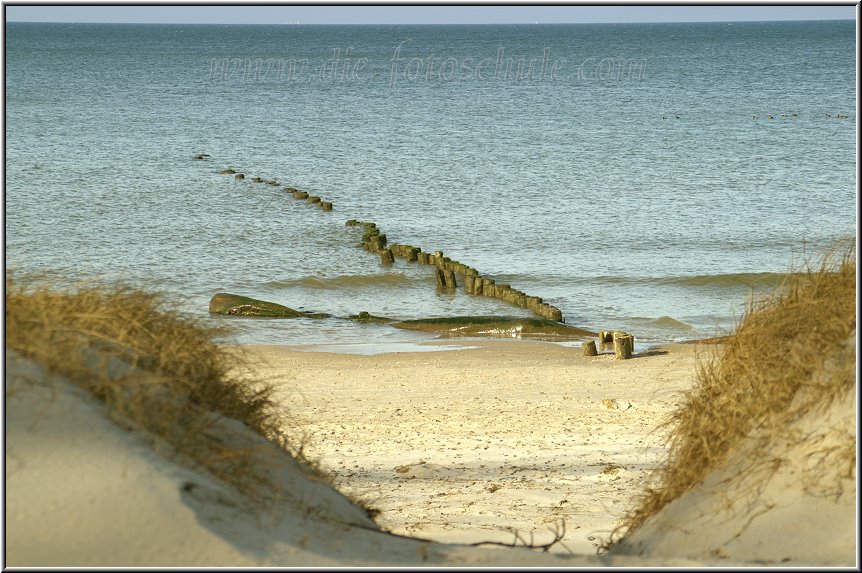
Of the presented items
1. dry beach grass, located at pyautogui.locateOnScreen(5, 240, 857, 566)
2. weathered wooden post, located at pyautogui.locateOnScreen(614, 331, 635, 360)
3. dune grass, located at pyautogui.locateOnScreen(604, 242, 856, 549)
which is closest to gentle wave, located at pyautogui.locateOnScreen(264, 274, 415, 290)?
weathered wooden post, located at pyautogui.locateOnScreen(614, 331, 635, 360)

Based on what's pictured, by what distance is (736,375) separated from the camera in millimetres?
6859

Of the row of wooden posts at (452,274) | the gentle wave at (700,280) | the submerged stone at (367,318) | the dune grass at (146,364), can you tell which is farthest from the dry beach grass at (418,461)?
the gentle wave at (700,280)

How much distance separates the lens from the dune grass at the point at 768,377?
6.20 meters

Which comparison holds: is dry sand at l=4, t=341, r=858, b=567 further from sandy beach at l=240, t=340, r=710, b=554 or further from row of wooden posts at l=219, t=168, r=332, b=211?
row of wooden posts at l=219, t=168, r=332, b=211

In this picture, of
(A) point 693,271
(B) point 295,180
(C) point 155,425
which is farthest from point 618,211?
(C) point 155,425

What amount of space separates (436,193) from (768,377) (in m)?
33.0

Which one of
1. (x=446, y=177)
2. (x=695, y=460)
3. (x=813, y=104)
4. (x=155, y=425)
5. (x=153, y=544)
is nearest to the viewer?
(x=153, y=544)

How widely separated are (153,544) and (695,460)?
3.90 m

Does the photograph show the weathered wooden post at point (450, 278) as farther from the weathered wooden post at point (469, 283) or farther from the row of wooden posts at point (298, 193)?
the row of wooden posts at point (298, 193)

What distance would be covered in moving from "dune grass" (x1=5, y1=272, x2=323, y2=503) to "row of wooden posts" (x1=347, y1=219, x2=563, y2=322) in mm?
15869

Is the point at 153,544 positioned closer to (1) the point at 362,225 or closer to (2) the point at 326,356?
(2) the point at 326,356

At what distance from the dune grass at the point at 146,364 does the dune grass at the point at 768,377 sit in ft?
9.00

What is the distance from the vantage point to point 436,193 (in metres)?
39.1

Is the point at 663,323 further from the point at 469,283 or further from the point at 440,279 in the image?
the point at 440,279
